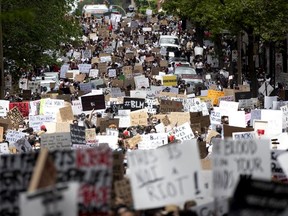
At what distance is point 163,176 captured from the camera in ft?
35.5

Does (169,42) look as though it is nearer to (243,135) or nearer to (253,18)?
(253,18)

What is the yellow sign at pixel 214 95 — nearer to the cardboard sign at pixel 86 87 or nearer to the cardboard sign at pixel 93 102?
the cardboard sign at pixel 93 102

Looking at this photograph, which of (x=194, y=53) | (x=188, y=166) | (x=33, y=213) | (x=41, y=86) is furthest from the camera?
(x=194, y=53)

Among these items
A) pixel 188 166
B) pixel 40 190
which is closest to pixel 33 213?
pixel 40 190

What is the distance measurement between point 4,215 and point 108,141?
1068cm

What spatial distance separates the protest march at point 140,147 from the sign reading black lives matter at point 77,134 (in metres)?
0.02

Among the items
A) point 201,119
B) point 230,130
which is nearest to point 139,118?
point 201,119

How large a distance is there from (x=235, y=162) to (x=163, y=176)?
730 millimetres

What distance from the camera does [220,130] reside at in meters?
22.2

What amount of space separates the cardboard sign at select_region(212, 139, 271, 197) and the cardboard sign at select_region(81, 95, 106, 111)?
16.0 meters

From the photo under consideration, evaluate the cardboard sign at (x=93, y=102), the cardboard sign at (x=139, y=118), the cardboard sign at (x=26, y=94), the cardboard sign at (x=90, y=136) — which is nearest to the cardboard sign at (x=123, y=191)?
the cardboard sign at (x=90, y=136)

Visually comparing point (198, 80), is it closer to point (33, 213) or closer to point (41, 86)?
point (41, 86)

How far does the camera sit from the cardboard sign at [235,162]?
10891 millimetres

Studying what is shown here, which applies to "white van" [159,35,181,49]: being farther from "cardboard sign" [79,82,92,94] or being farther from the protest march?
"cardboard sign" [79,82,92,94]
